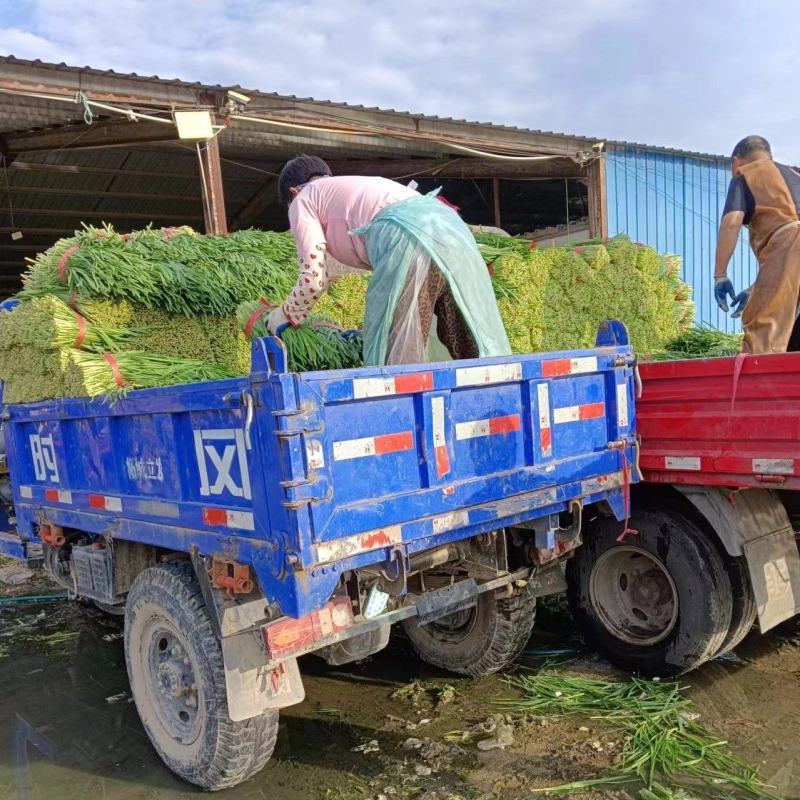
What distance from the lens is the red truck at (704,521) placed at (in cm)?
328

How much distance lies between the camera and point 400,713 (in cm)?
365

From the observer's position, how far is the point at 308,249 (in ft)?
11.2

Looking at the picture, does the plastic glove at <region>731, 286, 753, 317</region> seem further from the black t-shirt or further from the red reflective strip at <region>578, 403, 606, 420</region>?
the red reflective strip at <region>578, 403, 606, 420</region>

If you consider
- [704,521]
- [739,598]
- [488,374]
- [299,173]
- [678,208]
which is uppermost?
[678,208]

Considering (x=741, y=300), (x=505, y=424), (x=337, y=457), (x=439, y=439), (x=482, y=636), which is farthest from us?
(x=741, y=300)

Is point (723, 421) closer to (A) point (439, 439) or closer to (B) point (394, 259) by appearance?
(A) point (439, 439)

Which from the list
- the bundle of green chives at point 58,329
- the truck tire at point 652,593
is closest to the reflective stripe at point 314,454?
the bundle of green chives at point 58,329

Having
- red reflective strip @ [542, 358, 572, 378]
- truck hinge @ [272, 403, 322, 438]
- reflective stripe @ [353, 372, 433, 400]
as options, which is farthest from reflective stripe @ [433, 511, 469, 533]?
red reflective strip @ [542, 358, 572, 378]

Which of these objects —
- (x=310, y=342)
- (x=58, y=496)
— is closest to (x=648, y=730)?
(x=310, y=342)

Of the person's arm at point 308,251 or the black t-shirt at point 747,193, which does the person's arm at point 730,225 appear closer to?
the black t-shirt at point 747,193

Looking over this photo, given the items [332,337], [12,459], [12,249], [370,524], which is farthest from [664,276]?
[12,249]

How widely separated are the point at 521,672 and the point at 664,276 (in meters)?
4.28

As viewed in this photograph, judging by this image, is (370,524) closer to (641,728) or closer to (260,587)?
(260,587)

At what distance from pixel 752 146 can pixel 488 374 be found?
2459mm
